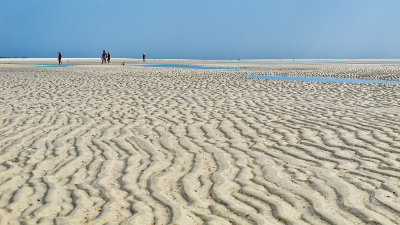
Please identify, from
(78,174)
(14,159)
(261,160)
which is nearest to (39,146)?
(14,159)

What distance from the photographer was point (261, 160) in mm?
6125

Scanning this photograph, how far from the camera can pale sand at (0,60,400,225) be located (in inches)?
168

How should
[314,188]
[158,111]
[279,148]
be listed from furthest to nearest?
[158,111] < [279,148] < [314,188]

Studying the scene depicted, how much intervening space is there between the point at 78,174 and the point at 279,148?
2.91 meters

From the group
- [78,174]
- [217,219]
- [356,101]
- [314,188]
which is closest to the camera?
[217,219]

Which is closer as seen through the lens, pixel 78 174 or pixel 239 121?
pixel 78 174

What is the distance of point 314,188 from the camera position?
491 cm

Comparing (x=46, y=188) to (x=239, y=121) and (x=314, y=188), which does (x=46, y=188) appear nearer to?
(x=314, y=188)

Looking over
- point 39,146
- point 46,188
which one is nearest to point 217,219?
point 46,188

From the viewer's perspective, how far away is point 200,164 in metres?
5.95

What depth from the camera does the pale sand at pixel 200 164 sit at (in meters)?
4.26

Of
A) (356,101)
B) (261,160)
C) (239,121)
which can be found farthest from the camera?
(356,101)

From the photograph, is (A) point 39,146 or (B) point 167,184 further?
(A) point 39,146

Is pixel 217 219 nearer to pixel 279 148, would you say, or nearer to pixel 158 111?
pixel 279 148
